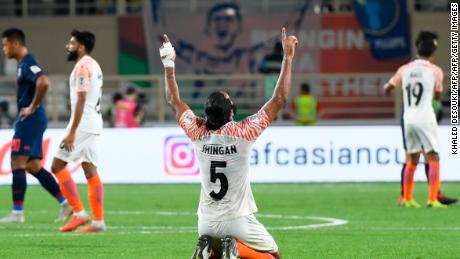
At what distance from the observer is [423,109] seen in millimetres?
18672

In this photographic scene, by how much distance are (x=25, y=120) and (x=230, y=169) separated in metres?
6.23

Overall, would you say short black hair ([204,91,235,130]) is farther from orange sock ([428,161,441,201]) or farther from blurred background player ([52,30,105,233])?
orange sock ([428,161,441,201])

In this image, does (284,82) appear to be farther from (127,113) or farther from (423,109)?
(127,113)

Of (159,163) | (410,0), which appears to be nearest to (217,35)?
(410,0)

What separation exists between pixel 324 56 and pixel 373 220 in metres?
24.1

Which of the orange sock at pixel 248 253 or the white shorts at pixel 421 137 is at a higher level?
the white shorts at pixel 421 137

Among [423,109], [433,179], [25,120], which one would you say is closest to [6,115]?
[423,109]

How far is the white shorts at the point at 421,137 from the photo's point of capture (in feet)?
60.8

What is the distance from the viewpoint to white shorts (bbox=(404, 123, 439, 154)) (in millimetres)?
18547

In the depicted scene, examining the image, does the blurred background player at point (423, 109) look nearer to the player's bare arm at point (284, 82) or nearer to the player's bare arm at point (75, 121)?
the player's bare arm at point (75, 121)

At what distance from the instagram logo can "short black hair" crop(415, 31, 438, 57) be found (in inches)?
246

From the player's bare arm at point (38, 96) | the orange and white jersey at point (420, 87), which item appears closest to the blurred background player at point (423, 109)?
the orange and white jersey at point (420, 87)

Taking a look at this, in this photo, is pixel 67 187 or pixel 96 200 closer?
pixel 96 200

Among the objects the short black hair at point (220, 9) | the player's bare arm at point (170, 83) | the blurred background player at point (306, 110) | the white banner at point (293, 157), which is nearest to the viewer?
the player's bare arm at point (170, 83)
